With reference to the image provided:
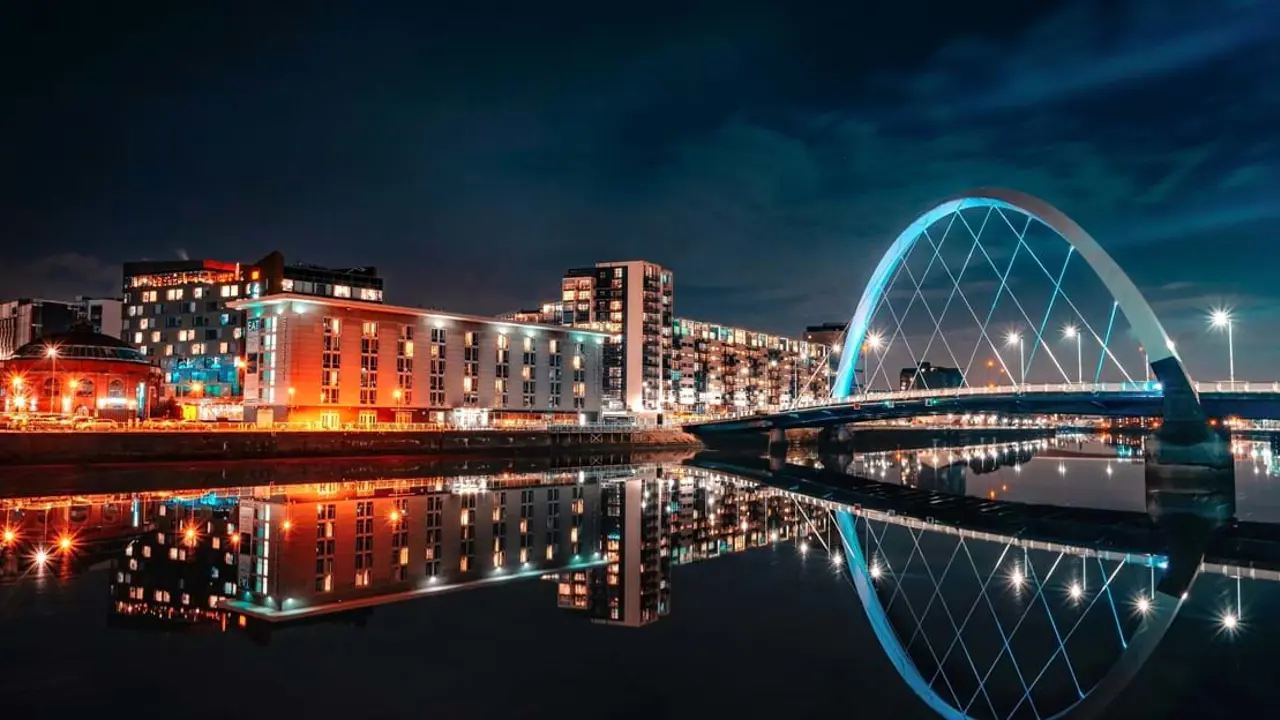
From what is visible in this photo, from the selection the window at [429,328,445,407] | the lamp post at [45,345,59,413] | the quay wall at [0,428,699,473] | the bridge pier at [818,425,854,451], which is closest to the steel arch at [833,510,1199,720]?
Result: the quay wall at [0,428,699,473]

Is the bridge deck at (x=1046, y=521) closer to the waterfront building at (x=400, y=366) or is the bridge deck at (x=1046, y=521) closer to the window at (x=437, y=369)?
the window at (x=437, y=369)

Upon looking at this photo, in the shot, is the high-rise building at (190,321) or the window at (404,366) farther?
the high-rise building at (190,321)

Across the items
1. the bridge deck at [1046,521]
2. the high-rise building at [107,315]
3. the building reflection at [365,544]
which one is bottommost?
the bridge deck at [1046,521]

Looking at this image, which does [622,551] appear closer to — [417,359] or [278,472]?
[278,472]

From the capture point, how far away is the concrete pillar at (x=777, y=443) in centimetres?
9144

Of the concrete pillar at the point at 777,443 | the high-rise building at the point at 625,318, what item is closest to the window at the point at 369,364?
the concrete pillar at the point at 777,443

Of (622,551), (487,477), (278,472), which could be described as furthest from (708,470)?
(622,551)

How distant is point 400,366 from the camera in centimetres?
8744

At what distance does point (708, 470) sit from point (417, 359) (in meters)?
33.9

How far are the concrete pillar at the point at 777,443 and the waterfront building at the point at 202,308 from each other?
57863mm

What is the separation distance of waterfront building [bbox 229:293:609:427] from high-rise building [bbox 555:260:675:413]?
42.0 metres

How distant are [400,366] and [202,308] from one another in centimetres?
4645

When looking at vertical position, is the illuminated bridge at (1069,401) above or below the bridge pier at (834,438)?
above

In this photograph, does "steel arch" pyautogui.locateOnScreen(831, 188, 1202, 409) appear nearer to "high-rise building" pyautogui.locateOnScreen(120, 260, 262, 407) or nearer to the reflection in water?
the reflection in water
